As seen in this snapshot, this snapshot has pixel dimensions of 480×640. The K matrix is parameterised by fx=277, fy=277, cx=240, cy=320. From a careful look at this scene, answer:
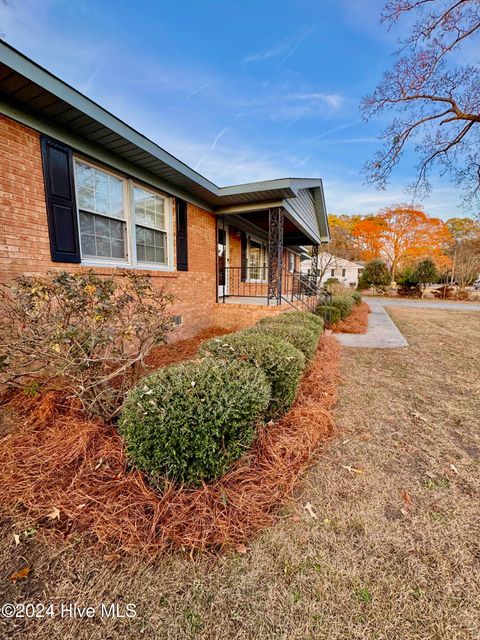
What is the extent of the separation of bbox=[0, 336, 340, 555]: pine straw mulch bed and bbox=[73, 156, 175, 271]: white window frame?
107 inches

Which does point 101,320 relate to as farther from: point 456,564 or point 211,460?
point 456,564

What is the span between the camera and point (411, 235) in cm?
3062

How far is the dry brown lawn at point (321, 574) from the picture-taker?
1.31 meters

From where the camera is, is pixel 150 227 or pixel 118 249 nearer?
pixel 118 249

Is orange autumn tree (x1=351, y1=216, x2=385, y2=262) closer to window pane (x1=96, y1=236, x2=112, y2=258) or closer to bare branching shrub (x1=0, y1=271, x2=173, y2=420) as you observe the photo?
window pane (x1=96, y1=236, x2=112, y2=258)

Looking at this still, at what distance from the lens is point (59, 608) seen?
4.49ft

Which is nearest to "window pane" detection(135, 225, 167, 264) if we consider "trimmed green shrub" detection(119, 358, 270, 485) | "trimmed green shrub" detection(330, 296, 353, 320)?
"trimmed green shrub" detection(119, 358, 270, 485)

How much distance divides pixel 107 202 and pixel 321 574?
532cm

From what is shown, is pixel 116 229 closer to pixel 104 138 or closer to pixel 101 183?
pixel 101 183

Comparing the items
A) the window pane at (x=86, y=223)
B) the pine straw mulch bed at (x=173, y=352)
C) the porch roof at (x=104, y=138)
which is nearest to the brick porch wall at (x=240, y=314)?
the pine straw mulch bed at (x=173, y=352)

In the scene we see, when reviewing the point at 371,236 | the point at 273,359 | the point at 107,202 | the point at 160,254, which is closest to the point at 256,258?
the point at 160,254

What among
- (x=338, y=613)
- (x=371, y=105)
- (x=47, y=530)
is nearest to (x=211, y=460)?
(x=338, y=613)

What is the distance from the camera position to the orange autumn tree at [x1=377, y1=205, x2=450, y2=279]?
30.0m

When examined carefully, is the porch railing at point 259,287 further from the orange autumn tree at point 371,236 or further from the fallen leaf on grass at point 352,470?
the orange autumn tree at point 371,236
